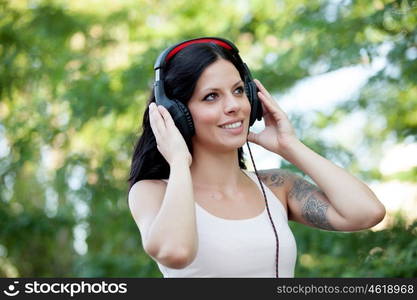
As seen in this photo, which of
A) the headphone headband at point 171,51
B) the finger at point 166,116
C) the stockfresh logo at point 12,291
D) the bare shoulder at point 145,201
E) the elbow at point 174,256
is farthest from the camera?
the stockfresh logo at point 12,291

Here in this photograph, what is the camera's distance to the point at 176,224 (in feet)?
5.85

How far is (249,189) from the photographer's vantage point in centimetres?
227

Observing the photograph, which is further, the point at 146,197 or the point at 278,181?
the point at 278,181

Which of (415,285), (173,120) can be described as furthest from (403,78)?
(173,120)


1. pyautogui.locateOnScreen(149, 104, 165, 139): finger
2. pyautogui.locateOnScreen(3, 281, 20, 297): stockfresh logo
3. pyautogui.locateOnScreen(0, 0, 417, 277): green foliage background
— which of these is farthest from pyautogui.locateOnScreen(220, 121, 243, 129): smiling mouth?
pyautogui.locateOnScreen(0, 0, 417, 277): green foliage background

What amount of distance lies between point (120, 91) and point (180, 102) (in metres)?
3.14

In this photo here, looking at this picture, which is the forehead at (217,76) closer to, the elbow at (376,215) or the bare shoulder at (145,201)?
the bare shoulder at (145,201)

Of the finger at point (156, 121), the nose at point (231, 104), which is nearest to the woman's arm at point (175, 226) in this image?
the finger at point (156, 121)

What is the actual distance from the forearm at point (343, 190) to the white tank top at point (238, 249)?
22cm

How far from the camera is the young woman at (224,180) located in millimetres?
1975

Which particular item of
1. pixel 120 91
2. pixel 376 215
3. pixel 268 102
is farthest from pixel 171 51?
pixel 120 91

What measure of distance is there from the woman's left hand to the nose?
24 centimetres

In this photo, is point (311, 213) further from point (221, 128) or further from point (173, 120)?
point (173, 120)

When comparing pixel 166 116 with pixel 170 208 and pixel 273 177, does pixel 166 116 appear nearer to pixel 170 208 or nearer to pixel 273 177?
pixel 170 208
